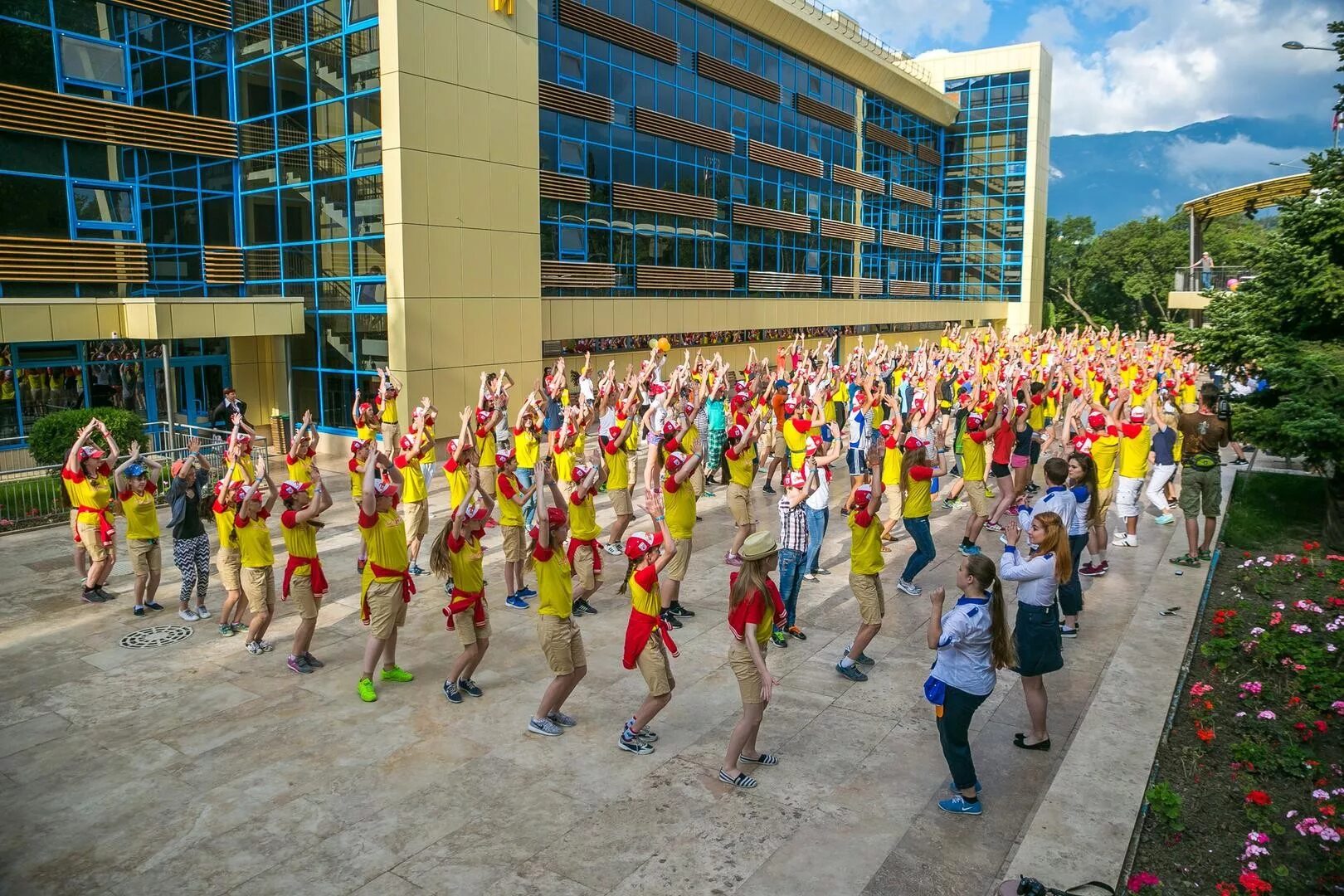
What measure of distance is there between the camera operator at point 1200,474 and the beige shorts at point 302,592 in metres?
9.39

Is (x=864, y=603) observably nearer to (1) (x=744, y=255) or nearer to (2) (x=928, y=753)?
(2) (x=928, y=753)

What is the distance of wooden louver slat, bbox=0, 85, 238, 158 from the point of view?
55.2 ft

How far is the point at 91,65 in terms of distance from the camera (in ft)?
59.8

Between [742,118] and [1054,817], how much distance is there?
3081 centimetres

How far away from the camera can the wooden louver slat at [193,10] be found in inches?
722

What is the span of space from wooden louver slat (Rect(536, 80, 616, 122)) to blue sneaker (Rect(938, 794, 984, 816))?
20995 mm

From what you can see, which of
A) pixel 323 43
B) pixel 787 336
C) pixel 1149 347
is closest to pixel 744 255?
pixel 787 336

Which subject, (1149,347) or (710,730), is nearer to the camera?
(710,730)

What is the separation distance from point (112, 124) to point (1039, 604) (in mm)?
19848

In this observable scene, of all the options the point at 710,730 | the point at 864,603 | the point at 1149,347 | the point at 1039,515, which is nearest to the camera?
the point at 1039,515

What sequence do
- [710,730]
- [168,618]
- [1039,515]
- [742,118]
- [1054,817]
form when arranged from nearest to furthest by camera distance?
[1054,817] < [1039,515] < [710,730] < [168,618] < [742,118]

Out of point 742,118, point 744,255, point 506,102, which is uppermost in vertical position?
point 742,118

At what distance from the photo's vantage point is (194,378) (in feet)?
68.0

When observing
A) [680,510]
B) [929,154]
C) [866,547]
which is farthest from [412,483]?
[929,154]
